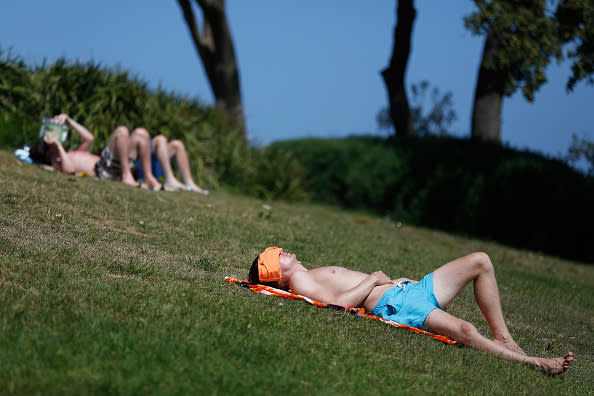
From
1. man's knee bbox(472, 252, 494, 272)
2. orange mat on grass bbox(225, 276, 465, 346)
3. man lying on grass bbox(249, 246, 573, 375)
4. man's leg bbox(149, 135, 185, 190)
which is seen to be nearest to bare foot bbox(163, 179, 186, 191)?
man's leg bbox(149, 135, 185, 190)

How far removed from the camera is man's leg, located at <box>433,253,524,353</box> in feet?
16.2

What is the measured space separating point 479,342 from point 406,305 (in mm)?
598

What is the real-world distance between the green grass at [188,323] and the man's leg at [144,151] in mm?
1904

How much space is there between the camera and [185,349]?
3652mm

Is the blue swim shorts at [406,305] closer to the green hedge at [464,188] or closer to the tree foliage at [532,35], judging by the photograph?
the green hedge at [464,188]

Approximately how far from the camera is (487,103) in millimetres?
15977

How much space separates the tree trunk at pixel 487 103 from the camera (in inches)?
607

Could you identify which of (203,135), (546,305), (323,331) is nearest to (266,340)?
(323,331)

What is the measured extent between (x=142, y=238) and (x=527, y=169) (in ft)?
29.3

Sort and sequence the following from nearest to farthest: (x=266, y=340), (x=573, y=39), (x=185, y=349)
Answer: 1. (x=185, y=349)
2. (x=266, y=340)
3. (x=573, y=39)

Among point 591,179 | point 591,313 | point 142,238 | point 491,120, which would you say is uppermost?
point 491,120

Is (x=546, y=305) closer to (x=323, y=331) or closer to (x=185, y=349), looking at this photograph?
(x=323, y=331)

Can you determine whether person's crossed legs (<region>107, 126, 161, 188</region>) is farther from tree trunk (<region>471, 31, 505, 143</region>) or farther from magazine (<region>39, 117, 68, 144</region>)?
tree trunk (<region>471, 31, 505, 143</region>)

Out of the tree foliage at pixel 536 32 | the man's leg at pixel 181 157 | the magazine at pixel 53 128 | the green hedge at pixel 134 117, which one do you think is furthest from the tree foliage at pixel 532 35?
the magazine at pixel 53 128
